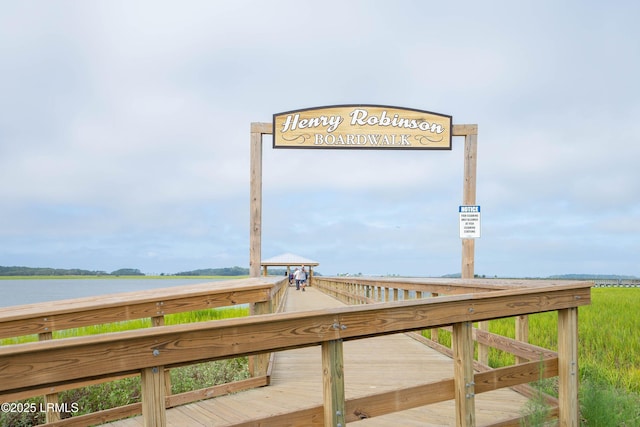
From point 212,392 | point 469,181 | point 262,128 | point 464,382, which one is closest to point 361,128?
point 262,128

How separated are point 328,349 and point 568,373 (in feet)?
6.29

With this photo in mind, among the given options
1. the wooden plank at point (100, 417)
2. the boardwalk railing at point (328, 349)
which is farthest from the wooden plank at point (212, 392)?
the boardwalk railing at point (328, 349)

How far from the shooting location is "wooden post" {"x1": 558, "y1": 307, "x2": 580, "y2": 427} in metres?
3.57

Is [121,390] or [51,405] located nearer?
[51,405]

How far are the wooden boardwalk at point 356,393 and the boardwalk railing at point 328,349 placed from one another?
1.13 ft

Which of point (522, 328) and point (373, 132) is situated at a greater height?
point (373, 132)

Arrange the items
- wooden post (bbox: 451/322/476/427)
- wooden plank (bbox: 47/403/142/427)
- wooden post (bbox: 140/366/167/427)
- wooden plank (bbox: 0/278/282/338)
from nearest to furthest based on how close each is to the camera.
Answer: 1. wooden post (bbox: 140/366/167/427)
2. wooden post (bbox: 451/322/476/427)
3. wooden plank (bbox: 47/403/142/427)
4. wooden plank (bbox: 0/278/282/338)

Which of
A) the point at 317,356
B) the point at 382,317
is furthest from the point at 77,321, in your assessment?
the point at 382,317

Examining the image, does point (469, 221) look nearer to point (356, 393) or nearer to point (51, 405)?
point (356, 393)

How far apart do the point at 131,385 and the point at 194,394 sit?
3.30m

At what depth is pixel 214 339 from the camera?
2.35 metres

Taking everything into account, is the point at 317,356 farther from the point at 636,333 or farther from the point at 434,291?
the point at 636,333

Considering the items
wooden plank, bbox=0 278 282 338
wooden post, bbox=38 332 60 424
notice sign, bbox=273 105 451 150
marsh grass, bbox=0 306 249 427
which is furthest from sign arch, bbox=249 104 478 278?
wooden post, bbox=38 332 60 424

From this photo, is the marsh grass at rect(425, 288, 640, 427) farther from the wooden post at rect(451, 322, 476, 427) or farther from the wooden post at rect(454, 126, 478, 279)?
the wooden post at rect(454, 126, 478, 279)
